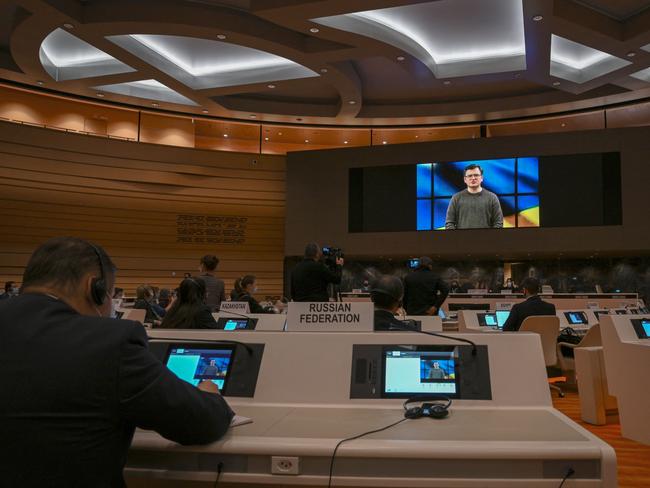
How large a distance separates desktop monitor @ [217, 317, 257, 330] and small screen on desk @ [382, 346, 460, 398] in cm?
317

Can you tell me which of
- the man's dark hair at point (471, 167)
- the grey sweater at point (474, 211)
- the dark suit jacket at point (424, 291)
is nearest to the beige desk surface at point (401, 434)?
the dark suit jacket at point (424, 291)

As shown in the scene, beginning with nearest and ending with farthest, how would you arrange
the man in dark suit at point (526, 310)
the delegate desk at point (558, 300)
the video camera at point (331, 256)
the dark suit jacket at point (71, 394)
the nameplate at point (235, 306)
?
1. the dark suit jacket at point (71, 394)
2. the video camera at point (331, 256)
3. the nameplate at point (235, 306)
4. the man in dark suit at point (526, 310)
5. the delegate desk at point (558, 300)

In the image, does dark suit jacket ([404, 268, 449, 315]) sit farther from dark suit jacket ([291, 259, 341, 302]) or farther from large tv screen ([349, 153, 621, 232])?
large tv screen ([349, 153, 621, 232])

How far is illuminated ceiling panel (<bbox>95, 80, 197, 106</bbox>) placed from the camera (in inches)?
534

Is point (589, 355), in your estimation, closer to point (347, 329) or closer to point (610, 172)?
point (347, 329)

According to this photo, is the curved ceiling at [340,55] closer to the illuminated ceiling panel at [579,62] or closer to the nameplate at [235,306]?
the illuminated ceiling panel at [579,62]

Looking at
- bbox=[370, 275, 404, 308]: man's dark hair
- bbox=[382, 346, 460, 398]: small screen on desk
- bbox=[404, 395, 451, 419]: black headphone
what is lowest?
bbox=[404, 395, 451, 419]: black headphone

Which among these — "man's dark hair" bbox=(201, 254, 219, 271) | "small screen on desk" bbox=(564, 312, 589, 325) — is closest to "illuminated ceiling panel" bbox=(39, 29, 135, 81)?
"man's dark hair" bbox=(201, 254, 219, 271)

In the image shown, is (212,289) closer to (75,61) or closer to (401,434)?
(401,434)

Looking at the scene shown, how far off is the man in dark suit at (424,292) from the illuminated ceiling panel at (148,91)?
9621 mm

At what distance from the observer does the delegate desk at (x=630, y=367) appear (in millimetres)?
4122

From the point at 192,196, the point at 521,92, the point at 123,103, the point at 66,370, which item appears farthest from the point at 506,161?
the point at 66,370

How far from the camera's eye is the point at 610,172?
1347cm

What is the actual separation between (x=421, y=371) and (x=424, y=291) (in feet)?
13.8
